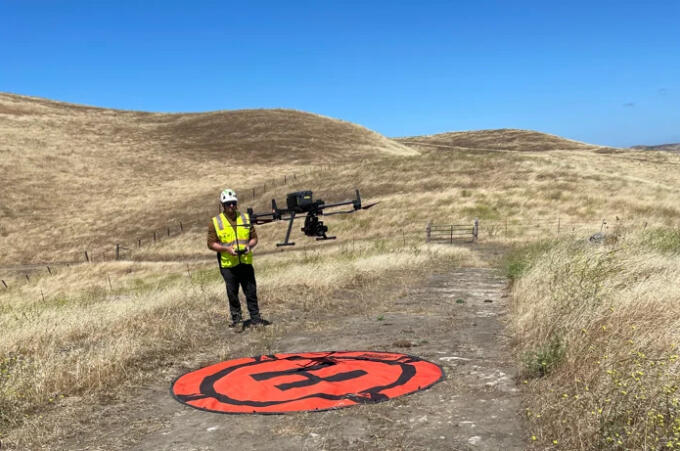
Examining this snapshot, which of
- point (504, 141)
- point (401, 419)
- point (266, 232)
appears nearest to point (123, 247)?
point (266, 232)

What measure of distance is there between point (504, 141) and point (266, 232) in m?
101

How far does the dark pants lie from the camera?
9.65 metres

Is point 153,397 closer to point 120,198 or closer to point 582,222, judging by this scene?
point 582,222

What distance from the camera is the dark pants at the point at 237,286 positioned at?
9.65 m

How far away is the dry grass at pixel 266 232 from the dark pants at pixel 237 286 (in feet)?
1.75

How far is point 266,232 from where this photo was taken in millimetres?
41000

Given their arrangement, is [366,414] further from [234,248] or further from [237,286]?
[237,286]

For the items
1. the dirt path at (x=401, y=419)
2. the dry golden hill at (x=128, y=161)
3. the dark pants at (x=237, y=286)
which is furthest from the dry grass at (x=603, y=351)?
the dry golden hill at (x=128, y=161)

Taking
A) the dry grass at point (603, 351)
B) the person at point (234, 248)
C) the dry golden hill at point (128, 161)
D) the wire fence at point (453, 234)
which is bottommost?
the wire fence at point (453, 234)

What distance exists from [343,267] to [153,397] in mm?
8573

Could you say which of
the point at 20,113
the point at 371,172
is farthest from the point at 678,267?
the point at 20,113

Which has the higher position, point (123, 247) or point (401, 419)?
point (401, 419)

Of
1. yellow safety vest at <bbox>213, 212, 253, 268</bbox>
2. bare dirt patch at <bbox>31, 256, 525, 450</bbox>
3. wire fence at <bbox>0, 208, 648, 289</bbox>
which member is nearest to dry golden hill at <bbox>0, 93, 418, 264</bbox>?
wire fence at <bbox>0, 208, 648, 289</bbox>

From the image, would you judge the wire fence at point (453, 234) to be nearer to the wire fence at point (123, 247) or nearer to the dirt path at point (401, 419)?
the wire fence at point (123, 247)
